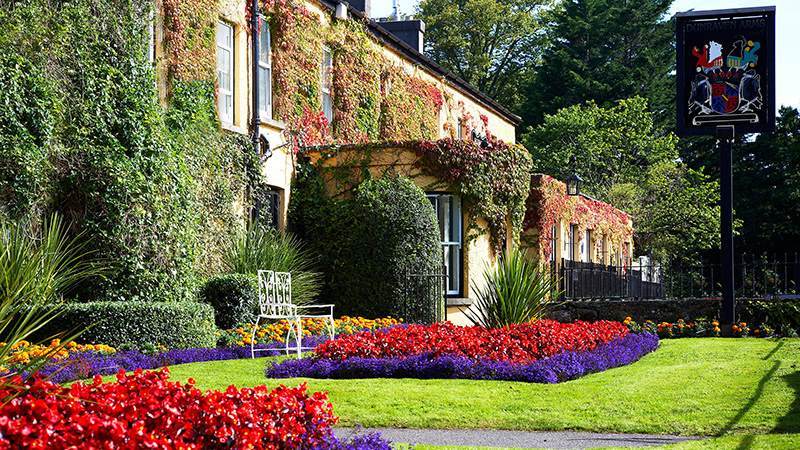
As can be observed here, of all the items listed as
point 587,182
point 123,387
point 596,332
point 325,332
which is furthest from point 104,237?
point 587,182

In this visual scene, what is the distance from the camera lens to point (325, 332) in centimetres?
1541

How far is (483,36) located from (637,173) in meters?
16.2

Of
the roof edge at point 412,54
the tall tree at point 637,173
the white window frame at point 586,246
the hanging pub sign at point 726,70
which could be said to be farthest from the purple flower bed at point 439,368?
the tall tree at point 637,173

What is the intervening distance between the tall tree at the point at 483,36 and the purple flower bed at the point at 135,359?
36.4 meters

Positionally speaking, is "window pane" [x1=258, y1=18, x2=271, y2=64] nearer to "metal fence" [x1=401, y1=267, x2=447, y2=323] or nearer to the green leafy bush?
the green leafy bush

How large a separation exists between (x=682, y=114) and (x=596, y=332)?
5350 mm

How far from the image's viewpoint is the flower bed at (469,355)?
10.5 metres

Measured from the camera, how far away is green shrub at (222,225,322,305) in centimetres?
1677

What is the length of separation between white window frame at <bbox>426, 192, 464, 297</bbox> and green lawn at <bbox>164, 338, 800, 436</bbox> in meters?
9.36

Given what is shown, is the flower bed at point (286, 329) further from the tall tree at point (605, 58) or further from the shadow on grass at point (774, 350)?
the tall tree at point (605, 58)

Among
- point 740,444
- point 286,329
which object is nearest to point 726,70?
point 286,329

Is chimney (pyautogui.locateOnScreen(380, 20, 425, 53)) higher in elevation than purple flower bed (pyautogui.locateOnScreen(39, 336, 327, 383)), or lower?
higher

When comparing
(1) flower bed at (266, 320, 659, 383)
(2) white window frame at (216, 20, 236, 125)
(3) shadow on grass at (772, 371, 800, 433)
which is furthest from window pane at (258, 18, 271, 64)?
(3) shadow on grass at (772, 371, 800, 433)

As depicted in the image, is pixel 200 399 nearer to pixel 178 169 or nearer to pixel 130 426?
pixel 130 426
